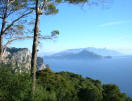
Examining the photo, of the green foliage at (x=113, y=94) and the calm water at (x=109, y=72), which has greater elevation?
the green foliage at (x=113, y=94)

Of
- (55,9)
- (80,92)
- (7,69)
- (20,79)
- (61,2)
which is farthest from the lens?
(80,92)

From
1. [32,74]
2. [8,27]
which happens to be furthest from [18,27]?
[32,74]

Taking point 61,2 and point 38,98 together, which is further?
point 61,2

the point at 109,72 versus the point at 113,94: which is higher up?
the point at 113,94

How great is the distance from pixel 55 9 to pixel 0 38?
327 cm

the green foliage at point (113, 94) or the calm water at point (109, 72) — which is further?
the calm water at point (109, 72)

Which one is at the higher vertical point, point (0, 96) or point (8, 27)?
point (8, 27)

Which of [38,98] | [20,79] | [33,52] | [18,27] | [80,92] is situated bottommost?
[80,92]

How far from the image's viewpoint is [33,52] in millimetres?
4805

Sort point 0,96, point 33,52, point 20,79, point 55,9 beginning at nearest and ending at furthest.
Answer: point 0,96 → point 20,79 → point 33,52 → point 55,9

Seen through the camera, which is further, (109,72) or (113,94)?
(109,72)

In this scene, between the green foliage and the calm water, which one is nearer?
the green foliage

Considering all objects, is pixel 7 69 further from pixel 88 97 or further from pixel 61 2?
pixel 88 97

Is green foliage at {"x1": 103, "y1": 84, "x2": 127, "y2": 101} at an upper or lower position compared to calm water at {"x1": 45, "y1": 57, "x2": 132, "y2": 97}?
upper
